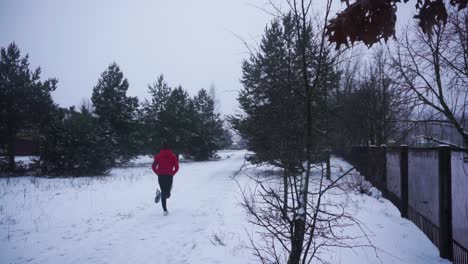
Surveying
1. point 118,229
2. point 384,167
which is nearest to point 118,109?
point 118,229

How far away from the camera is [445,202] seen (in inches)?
168

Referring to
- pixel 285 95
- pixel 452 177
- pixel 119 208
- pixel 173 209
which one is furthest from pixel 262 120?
pixel 119 208

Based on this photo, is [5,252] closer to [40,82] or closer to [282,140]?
[282,140]

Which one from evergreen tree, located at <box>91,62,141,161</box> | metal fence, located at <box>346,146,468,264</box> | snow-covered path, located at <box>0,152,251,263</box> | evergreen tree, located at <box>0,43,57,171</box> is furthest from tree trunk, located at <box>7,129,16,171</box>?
metal fence, located at <box>346,146,468,264</box>

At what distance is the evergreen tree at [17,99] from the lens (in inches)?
730

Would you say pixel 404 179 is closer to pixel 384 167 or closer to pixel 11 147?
pixel 384 167

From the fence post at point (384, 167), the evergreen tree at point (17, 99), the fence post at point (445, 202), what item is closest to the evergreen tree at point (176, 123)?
the evergreen tree at point (17, 99)

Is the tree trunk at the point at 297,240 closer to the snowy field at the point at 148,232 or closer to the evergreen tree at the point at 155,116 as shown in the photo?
the snowy field at the point at 148,232

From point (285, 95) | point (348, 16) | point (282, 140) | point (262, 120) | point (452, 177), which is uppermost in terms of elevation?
point (348, 16)

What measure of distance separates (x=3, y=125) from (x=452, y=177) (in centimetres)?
2397

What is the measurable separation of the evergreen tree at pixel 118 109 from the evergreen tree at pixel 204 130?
28.5ft

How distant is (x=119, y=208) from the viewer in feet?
27.6

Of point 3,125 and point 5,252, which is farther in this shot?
point 3,125

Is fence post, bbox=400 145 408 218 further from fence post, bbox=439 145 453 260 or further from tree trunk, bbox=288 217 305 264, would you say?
tree trunk, bbox=288 217 305 264
